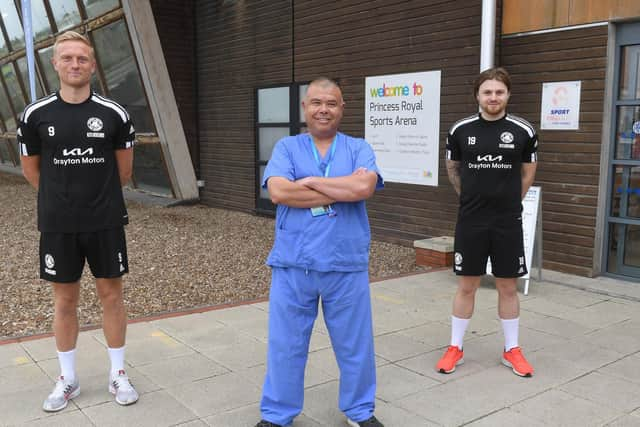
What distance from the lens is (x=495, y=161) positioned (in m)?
3.65

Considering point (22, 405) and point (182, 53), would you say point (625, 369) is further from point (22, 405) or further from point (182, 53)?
point (182, 53)

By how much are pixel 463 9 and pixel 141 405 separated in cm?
548

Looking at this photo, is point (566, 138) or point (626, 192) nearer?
point (626, 192)

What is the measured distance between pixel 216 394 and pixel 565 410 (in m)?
1.85

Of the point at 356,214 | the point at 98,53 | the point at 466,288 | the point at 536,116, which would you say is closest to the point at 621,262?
the point at 536,116

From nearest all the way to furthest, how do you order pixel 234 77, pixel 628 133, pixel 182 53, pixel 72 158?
pixel 72 158 < pixel 628 133 < pixel 234 77 < pixel 182 53

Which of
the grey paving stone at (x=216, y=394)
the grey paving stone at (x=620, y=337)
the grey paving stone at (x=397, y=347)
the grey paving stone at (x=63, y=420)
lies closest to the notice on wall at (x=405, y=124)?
the grey paving stone at (x=620, y=337)

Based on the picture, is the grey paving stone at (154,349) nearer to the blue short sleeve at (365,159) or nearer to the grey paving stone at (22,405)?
the grey paving stone at (22,405)

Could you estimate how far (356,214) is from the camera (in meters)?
2.87

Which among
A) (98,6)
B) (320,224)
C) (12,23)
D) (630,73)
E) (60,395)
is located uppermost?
(12,23)

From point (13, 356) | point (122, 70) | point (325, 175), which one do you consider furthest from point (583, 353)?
point (122, 70)

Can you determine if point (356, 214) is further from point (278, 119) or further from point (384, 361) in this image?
point (278, 119)

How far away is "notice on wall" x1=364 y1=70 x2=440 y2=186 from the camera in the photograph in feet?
24.3

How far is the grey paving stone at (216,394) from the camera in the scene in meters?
3.27
